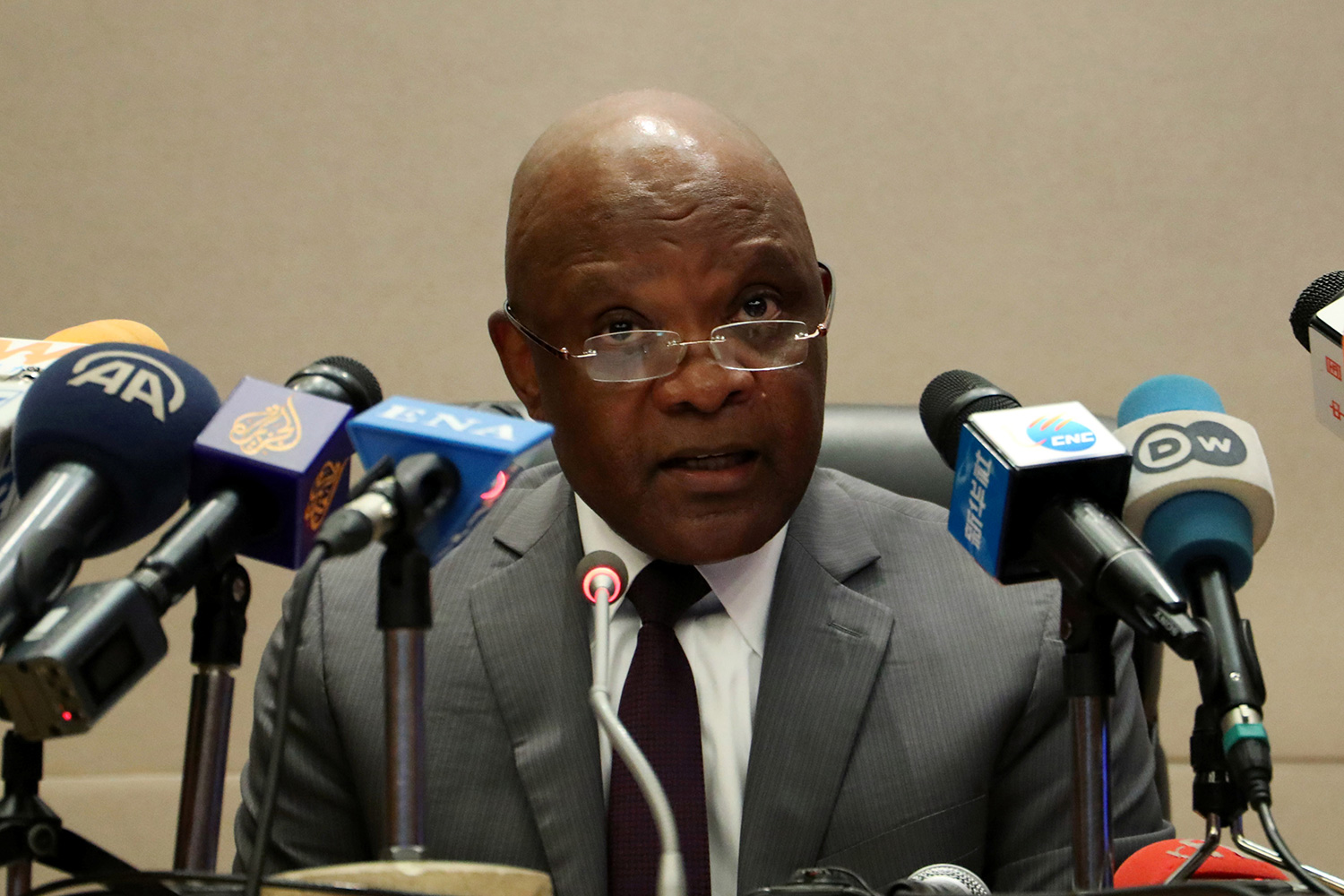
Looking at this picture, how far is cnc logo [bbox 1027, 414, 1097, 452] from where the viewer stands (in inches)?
34.1

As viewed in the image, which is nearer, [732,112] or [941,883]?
[941,883]

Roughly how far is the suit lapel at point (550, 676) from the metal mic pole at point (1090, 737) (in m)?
0.61

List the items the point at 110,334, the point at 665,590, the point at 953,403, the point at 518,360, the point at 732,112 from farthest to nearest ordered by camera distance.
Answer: the point at 732,112
the point at 518,360
the point at 665,590
the point at 110,334
the point at 953,403

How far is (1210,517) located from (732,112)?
82.8 inches

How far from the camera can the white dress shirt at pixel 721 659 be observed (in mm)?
1409

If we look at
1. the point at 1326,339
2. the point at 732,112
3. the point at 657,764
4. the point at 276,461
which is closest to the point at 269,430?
the point at 276,461

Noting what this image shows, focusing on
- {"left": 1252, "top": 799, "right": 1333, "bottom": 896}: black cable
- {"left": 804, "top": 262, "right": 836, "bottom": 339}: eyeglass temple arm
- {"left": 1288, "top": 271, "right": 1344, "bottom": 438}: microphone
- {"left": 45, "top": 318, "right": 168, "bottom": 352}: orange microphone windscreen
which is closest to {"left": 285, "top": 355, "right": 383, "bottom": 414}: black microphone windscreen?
{"left": 45, "top": 318, "right": 168, "bottom": 352}: orange microphone windscreen

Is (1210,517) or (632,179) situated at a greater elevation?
(632,179)

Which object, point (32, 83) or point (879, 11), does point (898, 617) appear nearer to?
point (879, 11)

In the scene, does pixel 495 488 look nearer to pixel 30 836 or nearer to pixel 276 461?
pixel 276 461

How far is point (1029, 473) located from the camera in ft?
2.81

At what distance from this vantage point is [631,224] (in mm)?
1409

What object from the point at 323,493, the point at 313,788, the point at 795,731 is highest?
the point at 323,493

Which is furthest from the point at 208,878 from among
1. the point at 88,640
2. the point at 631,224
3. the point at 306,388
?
the point at 631,224
